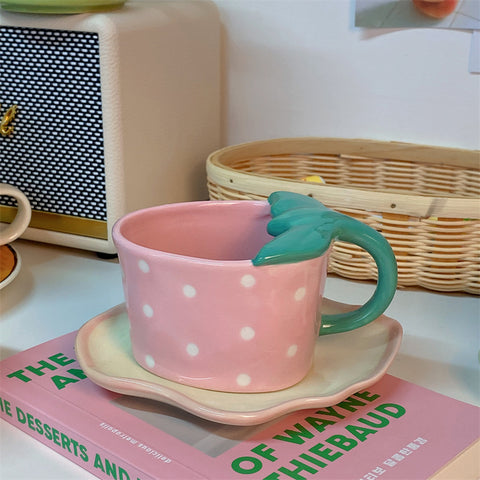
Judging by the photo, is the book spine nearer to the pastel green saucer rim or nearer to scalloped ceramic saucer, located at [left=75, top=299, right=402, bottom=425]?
scalloped ceramic saucer, located at [left=75, top=299, right=402, bottom=425]

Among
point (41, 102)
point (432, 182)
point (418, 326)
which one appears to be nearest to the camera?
point (418, 326)

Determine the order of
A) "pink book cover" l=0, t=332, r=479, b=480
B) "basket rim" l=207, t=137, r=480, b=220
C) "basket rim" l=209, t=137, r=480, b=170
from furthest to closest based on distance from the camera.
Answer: "basket rim" l=209, t=137, r=480, b=170
"basket rim" l=207, t=137, r=480, b=220
"pink book cover" l=0, t=332, r=479, b=480

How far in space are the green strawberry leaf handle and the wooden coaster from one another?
0.26 metres

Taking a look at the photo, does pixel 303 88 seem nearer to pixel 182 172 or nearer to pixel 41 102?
pixel 182 172

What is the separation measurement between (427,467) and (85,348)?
0.22 metres

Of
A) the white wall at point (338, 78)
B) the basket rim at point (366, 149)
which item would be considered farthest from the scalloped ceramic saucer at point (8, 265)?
the white wall at point (338, 78)

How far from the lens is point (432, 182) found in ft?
2.67

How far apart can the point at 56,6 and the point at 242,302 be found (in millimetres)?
390

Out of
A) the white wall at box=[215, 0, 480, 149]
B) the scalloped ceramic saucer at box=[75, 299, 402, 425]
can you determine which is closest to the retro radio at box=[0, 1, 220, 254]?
the white wall at box=[215, 0, 480, 149]

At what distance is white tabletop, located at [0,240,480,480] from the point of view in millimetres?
427

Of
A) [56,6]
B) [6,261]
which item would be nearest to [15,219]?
[6,261]

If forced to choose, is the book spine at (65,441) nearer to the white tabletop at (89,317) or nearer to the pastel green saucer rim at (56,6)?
the white tabletop at (89,317)

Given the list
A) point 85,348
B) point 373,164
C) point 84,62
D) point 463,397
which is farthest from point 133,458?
point 373,164

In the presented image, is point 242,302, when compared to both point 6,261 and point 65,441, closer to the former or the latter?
point 65,441
